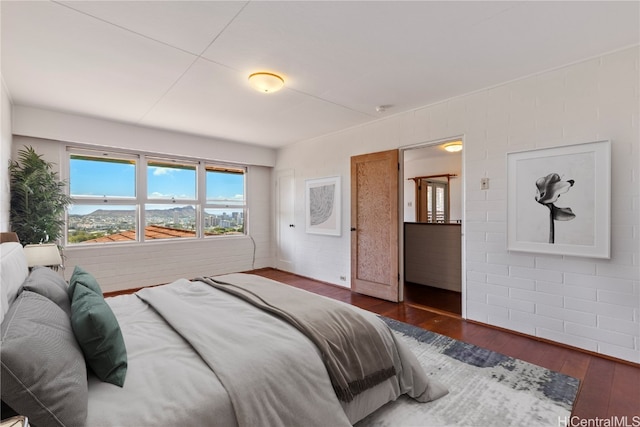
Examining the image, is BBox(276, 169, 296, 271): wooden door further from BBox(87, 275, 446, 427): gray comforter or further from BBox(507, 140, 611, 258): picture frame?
BBox(87, 275, 446, 427): gray comforter

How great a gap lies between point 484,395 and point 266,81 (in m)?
3.08

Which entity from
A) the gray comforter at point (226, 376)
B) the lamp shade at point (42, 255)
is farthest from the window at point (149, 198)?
the gray comforter at point (226, 376)

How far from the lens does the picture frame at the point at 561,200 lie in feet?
8.10

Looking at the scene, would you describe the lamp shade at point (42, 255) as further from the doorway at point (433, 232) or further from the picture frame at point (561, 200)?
the picture frame at point (561, 200)

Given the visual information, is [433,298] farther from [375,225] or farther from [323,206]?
[323,206]

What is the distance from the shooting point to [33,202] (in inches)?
133

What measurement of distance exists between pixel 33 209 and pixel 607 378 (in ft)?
18.8

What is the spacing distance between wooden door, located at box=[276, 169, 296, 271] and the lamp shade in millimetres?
3618

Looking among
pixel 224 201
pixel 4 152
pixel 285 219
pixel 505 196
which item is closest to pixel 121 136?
pixel 4 152

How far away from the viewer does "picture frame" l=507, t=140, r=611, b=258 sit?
247cm

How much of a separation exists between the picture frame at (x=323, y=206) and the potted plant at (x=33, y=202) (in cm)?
349

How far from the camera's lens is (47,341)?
0.99 meters

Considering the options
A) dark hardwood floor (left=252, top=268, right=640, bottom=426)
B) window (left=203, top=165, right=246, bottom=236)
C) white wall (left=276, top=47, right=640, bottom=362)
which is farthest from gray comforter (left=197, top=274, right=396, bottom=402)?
Result: window (left=203, top=165, right=246, bottom=236)

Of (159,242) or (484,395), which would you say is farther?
(159,242)
